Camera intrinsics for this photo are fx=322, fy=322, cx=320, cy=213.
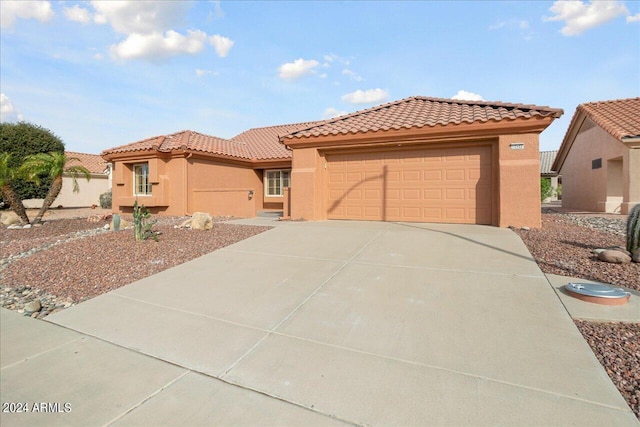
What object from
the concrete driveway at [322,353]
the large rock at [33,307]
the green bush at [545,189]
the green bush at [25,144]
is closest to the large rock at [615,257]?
the concrete driveway at [322,353]

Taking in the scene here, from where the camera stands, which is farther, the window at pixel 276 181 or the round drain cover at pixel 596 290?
the window at pixel 276 181

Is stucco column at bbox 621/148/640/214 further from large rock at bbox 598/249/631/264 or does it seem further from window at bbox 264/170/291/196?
window at bbox 264/170/291/196

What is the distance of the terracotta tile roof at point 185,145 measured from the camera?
1465 centimetres

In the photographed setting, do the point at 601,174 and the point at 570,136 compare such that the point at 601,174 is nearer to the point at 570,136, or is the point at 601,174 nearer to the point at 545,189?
the point at 570,136

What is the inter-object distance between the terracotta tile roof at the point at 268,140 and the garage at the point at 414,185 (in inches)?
268

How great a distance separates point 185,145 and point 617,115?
18912mm

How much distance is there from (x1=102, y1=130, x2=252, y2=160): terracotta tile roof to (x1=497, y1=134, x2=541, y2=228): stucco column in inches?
485

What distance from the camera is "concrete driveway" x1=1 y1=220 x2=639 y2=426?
8.21 ft

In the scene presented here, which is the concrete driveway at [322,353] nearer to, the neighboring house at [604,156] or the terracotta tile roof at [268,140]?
the neighboring house at [604,156]

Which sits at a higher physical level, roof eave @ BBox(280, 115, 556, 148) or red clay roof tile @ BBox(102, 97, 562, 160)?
red clay roof tile @ BBox(102, 97, 562, 160)

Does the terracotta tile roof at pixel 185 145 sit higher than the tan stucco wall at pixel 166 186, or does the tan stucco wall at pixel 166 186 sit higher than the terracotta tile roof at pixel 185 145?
the terracotta tile roof at pixel 185 145

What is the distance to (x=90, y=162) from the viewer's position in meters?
30.2

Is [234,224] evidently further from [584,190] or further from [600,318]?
[584,190]

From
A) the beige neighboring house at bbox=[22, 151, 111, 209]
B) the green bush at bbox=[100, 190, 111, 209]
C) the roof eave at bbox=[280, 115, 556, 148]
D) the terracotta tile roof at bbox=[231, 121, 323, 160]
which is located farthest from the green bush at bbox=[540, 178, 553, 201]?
the beige neighboring house at bbox=[22, 151, 111, 209]
